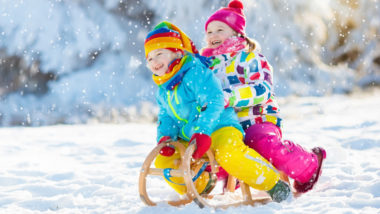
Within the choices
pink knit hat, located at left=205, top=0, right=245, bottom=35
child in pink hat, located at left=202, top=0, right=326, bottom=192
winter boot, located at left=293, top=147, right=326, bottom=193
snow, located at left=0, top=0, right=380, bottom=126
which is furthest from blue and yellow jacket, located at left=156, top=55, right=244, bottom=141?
snow, located at left=0, top=0, right=380, bottom=126

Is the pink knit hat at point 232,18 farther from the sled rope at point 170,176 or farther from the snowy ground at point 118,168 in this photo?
the snowy ground at point 118,168

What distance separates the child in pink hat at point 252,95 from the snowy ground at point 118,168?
0.77ft

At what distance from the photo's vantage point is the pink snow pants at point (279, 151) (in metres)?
2.75

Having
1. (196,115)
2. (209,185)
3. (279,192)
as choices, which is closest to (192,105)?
(196,115)

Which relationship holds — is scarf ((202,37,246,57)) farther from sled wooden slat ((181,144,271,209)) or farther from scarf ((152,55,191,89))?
sled wooden slat ((181,144,271,209))

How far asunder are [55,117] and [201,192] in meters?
6.71

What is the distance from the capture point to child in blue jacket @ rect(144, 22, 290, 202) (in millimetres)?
2508

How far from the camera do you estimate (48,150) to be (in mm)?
5422

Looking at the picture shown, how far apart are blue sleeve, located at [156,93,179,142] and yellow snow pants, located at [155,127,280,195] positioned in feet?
0.95

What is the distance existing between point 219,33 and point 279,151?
0.93m

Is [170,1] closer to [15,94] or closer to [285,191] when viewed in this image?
[15,94]

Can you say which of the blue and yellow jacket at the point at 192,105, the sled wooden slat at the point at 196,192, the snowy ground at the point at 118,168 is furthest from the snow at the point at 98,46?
the sled wooden slat at the point at 196,192

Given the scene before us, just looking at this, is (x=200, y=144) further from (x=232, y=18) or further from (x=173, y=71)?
(x=232, y=18)

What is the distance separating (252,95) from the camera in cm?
277
